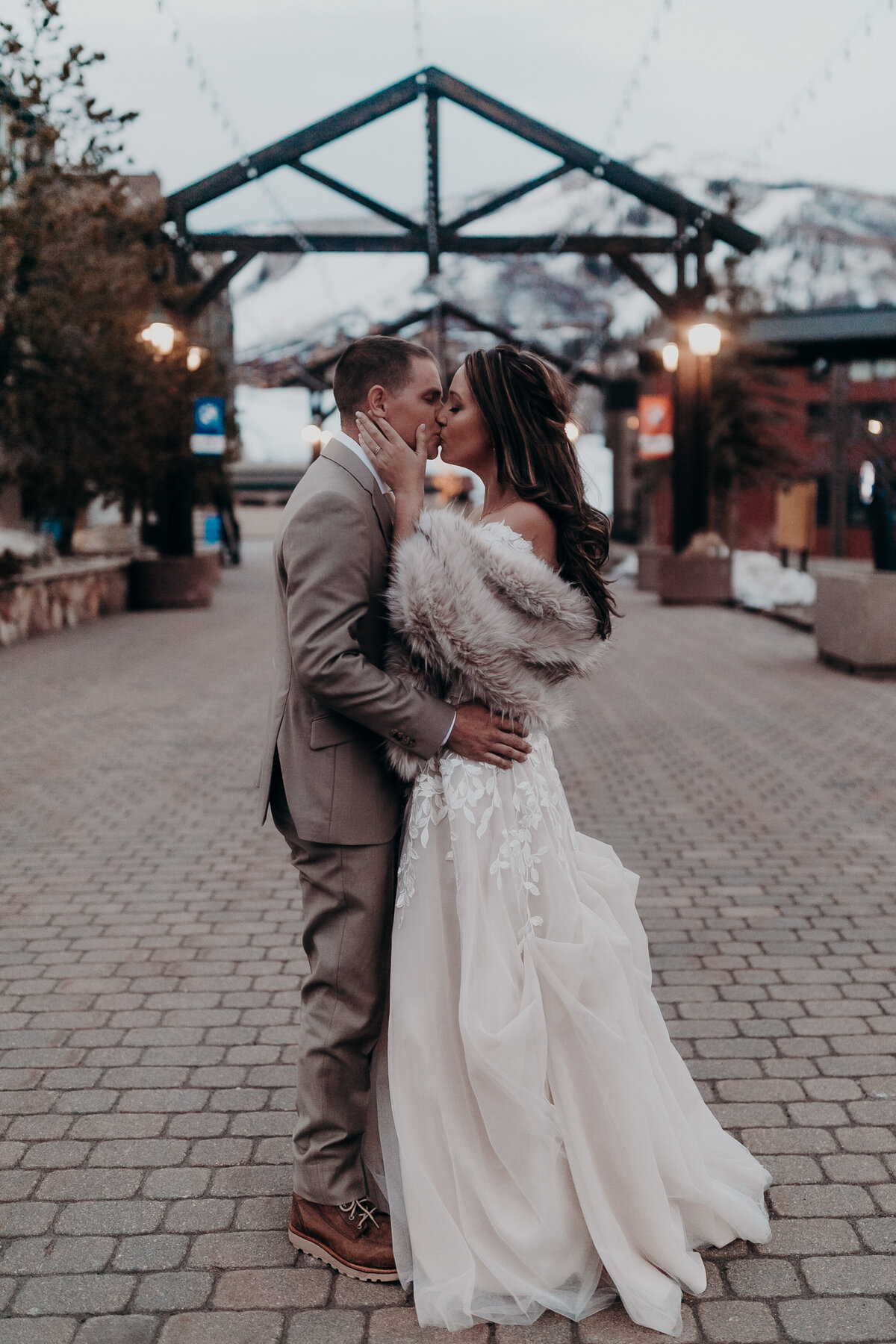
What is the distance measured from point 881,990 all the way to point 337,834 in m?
2.51

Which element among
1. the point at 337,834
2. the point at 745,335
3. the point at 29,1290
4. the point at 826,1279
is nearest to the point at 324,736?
the point at 337,834

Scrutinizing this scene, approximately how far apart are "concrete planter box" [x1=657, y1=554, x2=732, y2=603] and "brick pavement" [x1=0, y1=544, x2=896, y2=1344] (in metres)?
11.7

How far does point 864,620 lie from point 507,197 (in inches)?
390

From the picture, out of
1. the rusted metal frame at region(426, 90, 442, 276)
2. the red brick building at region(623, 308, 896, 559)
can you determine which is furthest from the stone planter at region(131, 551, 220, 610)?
the red brick building at region(623, 308, 896, 559)

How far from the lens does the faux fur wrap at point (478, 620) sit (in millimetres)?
2514

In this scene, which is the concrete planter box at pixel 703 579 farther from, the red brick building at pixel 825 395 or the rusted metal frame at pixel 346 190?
the red brick building at pixel 825 395

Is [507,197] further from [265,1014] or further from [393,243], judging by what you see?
[265,1014]

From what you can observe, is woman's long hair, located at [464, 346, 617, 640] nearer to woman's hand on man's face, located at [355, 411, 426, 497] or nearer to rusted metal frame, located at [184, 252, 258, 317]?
woman's hand on man's face, located at [355, 411, 426, 497]

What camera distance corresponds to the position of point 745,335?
111 feet

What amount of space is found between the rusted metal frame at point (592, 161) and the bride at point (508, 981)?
1764 centimetres

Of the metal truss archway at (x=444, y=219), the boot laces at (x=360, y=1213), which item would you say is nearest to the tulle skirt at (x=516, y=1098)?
the boot laces at (x=360, y=1213)

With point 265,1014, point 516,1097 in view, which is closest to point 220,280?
point 265,1014

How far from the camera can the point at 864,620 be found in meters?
11.9

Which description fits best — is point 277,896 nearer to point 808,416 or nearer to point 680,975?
point 680,975
